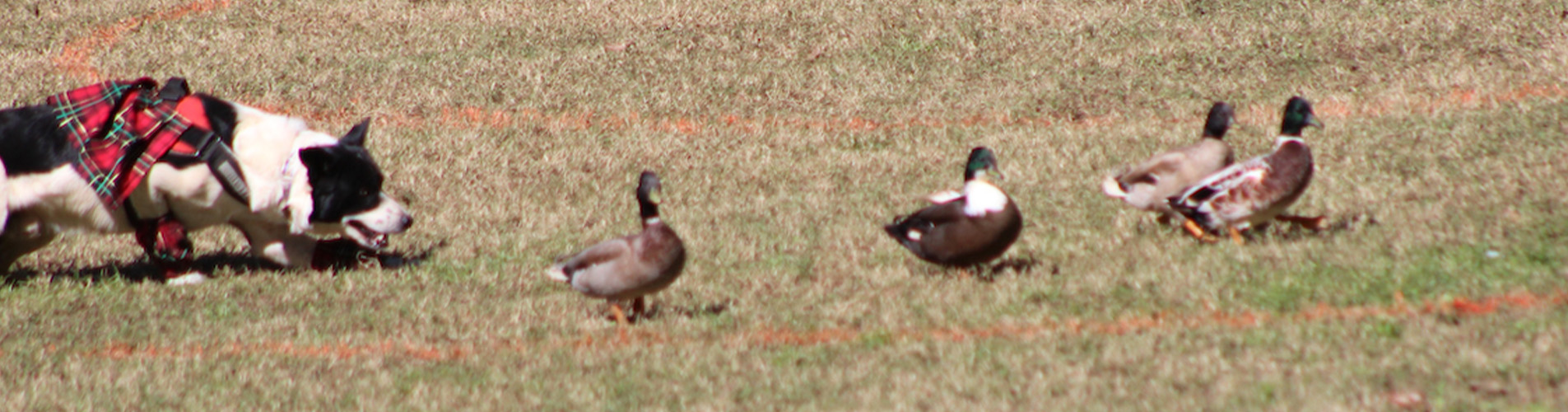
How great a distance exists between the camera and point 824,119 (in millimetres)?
13008

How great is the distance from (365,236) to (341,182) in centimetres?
50

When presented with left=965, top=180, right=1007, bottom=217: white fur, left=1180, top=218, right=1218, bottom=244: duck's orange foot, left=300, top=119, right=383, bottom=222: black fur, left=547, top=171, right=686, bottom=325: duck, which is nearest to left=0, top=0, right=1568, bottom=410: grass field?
left=1180, top=218, right=1218, bottom=244: duck's orange foot

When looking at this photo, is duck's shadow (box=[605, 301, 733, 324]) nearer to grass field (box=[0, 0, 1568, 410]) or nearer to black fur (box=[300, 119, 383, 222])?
grass field (box=[0, 0, 1568, 410])

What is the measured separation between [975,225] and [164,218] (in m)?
4.73

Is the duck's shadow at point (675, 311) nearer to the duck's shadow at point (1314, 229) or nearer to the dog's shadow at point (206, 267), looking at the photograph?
the dog's shadow at point (206, 267)

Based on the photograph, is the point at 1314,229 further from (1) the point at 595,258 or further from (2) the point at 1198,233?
(1) the point at 595,258

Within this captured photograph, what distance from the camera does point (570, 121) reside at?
13164mm

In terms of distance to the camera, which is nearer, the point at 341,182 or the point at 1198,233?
the point at 341,182

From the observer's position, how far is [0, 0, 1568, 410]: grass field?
257 inches

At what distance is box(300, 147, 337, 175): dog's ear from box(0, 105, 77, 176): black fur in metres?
1.34

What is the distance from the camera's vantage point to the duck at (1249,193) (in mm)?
8047

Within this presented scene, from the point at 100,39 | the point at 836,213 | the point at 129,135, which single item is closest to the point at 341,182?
the point at 129,135

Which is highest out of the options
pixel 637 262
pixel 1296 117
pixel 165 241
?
pixel 1296 117

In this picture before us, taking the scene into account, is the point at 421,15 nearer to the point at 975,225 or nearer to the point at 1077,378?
the point at 975,225
